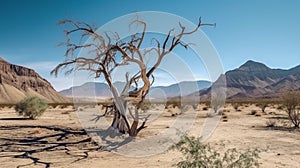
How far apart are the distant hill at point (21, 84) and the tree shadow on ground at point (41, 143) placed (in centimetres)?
11198

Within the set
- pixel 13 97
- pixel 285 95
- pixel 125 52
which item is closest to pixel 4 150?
pixel 125 52

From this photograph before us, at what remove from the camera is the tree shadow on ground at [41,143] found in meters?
11.8

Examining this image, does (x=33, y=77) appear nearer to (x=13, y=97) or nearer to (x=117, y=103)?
(x=13, y=97)

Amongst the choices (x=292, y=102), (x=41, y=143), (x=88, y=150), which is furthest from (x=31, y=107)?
(x=292, y=102)

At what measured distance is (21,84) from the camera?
5787 inches

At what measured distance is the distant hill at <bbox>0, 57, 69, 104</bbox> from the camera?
12693 cm

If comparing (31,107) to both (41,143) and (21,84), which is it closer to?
(41,143)

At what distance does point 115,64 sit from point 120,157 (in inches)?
310

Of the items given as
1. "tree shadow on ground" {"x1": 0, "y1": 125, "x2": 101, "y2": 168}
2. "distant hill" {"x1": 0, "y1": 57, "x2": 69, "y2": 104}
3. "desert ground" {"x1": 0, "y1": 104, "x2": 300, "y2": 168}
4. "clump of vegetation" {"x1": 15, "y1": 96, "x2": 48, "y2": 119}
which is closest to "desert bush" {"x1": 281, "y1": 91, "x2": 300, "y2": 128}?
"desert ground" {"x1": 0, "y1": 104, "x2": 300, "y2": 168}

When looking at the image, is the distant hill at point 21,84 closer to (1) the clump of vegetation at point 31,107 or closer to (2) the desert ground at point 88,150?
(1) the clump of vegetation at point 31,107

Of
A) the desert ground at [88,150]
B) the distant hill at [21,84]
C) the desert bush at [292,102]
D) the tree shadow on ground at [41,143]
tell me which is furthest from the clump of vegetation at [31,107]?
the distant hill at [21,84]

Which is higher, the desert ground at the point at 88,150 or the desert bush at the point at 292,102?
the desert bush at the point at 292,102

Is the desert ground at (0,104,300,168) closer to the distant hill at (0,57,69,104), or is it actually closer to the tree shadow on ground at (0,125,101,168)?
the tree shadow on ground at (0,125,101,168)

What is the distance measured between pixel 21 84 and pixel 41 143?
143329 millimetres
